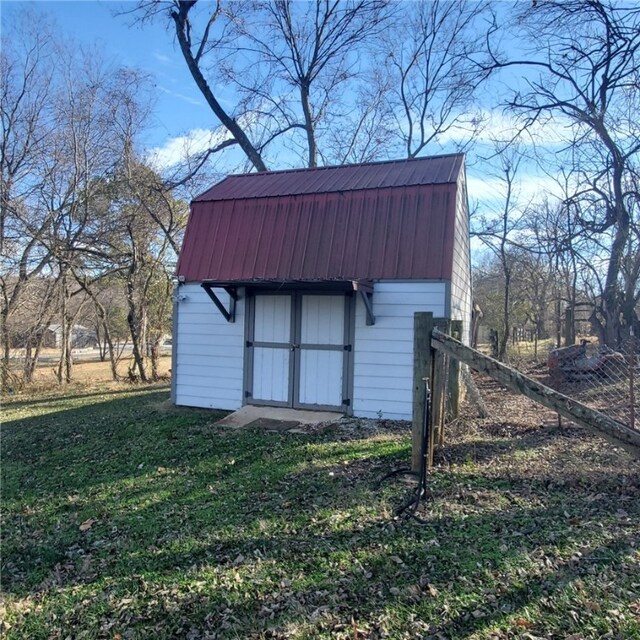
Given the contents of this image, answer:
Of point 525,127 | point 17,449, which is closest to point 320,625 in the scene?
point 17,449

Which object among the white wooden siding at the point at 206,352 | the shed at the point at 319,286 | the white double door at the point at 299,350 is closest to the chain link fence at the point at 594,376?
the shed at the point at 319,286

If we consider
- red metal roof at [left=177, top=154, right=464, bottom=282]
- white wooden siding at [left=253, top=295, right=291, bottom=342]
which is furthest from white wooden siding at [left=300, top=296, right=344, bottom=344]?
red metal roof at [left=177, top=154, right=464, bottom=282]

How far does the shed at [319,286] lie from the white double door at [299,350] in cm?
2

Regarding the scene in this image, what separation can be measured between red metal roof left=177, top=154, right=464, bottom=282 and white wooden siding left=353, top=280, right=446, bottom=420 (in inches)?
10.6

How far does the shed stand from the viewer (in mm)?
7328

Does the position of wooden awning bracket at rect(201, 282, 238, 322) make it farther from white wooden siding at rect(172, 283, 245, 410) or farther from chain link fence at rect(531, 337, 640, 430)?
chain link fence at rect(531, 337, 640, 430)

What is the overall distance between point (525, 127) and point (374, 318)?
21.6 feet

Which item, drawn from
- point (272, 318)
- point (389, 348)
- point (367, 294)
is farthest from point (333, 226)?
point (389, 348)

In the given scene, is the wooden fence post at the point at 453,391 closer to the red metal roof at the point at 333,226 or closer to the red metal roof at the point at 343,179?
the red metal roof at the point at 333,226

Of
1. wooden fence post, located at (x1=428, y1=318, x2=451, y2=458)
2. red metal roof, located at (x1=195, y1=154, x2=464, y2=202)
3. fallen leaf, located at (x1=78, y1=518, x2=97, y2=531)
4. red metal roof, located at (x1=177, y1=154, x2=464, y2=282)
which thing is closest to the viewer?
fallen leaf, located at (x1=78, y1=518, x2=97, y2=531)

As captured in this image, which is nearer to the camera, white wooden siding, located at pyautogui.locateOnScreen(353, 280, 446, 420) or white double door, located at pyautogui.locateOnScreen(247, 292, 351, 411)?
white wooden siding, located at pyautogui.locateOnScreen(353, 280, 446, 420)

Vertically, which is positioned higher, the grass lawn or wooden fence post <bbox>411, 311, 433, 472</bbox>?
wooden fence post <bbox>411, 311, 433, 472</bbox>

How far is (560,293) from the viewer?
24.0 meters

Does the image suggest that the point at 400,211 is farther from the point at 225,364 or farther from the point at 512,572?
the point at 512,572
